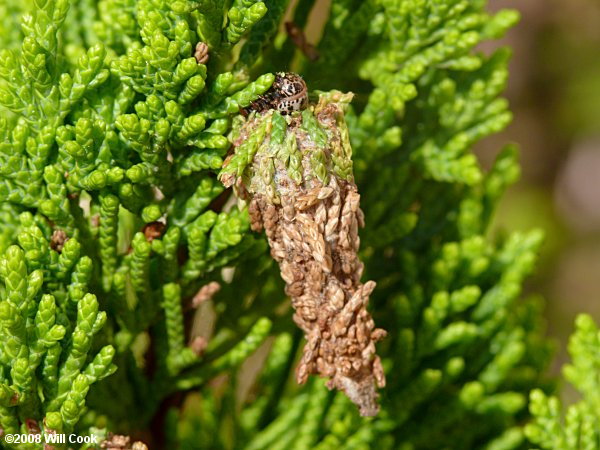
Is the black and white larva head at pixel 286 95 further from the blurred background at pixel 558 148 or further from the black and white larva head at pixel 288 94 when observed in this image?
the blurred background at pixel 558 148

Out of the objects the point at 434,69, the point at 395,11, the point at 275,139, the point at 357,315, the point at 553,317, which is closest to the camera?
the point at 275,139

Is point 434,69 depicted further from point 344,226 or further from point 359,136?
point 344,226

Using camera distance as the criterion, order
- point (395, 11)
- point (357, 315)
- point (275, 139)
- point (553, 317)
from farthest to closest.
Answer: point (553, 317) → point (395, 11) → point (357, 315) → point (275, 139)

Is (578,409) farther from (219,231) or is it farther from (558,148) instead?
(558,148)

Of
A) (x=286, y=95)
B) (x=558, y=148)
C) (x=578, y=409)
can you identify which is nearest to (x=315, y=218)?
(x=286, y=95)

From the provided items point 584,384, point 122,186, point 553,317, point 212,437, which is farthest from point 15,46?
point 553,317

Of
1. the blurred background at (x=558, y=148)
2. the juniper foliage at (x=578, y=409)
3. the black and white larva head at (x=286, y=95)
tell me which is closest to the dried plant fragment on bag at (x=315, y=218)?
the black and white larva head at (x=286, y=95)
